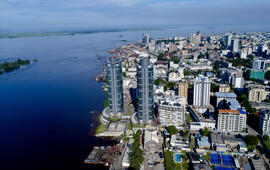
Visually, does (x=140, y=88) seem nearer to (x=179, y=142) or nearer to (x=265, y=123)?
(x=179, y=142)

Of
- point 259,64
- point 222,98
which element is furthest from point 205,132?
point 259,64

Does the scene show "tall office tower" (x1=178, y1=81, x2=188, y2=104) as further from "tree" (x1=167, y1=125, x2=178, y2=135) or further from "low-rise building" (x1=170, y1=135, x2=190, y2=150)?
"low-rise building" (x1=170, y1=135, x2=190, y2=150)

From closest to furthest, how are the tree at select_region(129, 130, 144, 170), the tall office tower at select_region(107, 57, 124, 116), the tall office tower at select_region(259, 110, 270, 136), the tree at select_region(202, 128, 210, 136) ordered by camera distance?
the tree at select_region(129, 130, 144, 170), the tall office tower at select_region(259, 110, 270, 136), the tree at select_region(202, 128, 210, 136), the tall office tower at select_region(107, 57, 124, 116)

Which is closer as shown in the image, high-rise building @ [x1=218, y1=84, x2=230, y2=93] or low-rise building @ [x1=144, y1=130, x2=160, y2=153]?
low-rise building @ [x1=144, y1=130, x2=160, y2=153]

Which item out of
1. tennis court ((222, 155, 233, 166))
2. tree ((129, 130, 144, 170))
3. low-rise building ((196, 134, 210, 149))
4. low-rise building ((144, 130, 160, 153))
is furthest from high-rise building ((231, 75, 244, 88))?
tree ((129, 130, 144, 170))

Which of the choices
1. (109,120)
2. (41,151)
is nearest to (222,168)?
(109,120)

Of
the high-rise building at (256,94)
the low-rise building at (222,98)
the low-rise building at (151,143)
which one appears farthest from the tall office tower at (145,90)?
the high-rise building at (256,94)
